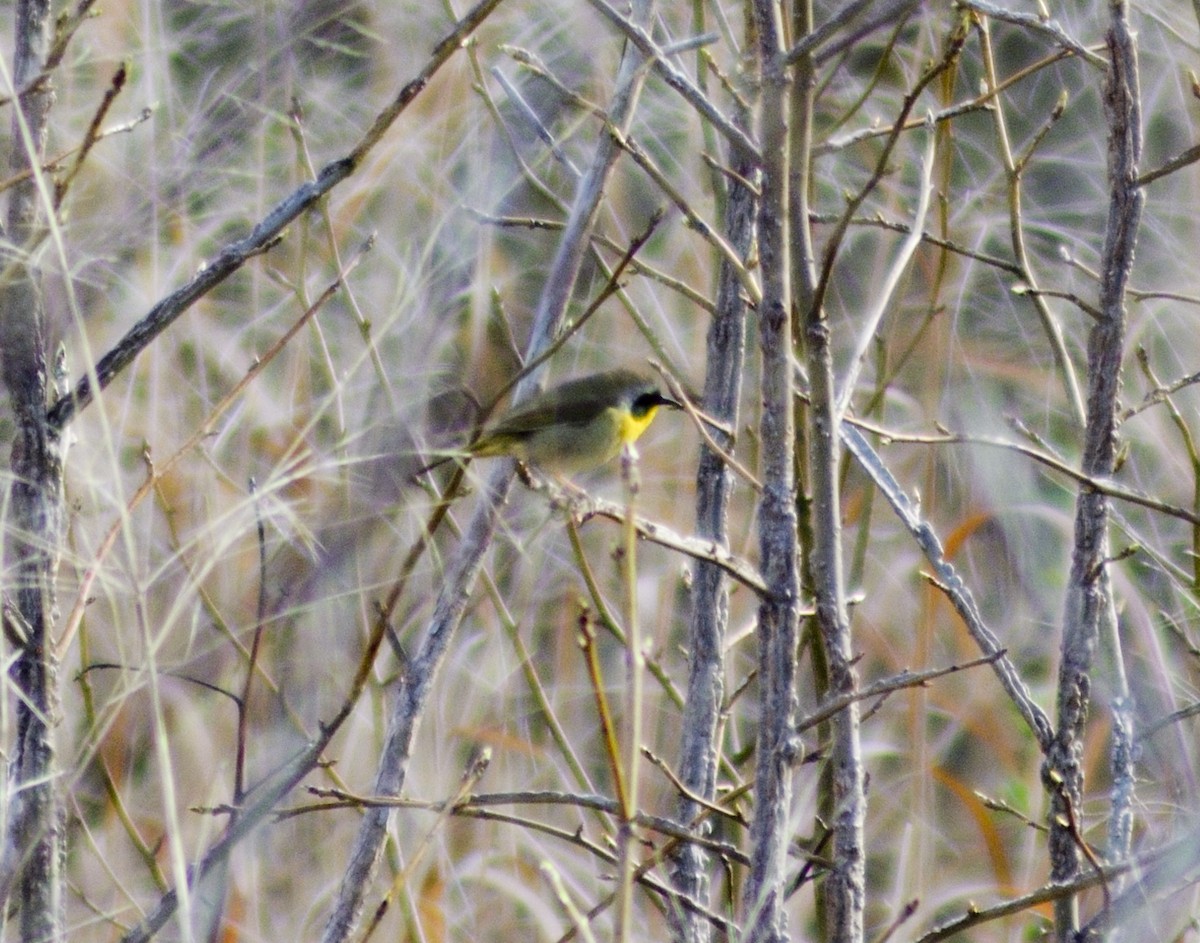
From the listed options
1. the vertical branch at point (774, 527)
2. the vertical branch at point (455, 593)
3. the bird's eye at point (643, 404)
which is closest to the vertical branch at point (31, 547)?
the vertical branch at point (455, 593)

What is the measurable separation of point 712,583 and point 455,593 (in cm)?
40

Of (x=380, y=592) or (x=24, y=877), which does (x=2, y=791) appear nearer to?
(x=24, y=877)

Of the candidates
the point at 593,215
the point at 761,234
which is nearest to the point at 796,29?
the point at 761,234

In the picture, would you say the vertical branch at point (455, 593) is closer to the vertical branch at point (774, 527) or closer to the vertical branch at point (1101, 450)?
the vertical branch at point (774, 527)

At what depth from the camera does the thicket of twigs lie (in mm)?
1241

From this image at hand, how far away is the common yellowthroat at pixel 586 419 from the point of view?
2.44 meters

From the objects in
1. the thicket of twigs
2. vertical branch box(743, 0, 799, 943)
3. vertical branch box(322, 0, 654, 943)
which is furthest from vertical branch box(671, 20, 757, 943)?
vertical branch box(743, 0, 799, 943)

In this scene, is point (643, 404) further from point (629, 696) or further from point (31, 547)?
point (629, 696)

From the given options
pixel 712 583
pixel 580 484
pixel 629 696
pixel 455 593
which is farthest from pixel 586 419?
pixel 629 696

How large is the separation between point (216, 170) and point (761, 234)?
0.86m

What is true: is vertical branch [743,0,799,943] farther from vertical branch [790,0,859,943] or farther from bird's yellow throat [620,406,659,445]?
bird's yellow throat [620,406,659,445]

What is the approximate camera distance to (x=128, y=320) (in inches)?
119

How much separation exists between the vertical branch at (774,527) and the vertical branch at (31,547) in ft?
2.13

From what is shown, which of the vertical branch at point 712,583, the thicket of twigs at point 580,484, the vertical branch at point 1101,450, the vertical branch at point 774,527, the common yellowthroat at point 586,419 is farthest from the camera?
the common yellowthroat at point 586,419
